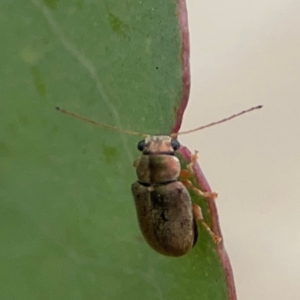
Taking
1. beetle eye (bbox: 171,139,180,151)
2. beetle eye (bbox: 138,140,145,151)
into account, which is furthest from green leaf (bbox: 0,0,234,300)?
beetle eye (bbox: 171,139,180,151)

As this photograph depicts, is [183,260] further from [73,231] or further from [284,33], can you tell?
[284,33]

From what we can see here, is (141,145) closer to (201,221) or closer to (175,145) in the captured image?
(175,145)

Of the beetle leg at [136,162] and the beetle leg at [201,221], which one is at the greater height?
the beetle leg at [136,162]

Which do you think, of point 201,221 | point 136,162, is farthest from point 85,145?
point 201,221

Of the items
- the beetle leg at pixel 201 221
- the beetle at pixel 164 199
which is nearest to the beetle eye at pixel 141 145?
the beetle at pixel 164 199

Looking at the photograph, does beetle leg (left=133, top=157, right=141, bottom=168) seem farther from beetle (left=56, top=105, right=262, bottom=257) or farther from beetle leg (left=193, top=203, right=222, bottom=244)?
beetle leg (left=193, top=203, right=222, bottom=244)

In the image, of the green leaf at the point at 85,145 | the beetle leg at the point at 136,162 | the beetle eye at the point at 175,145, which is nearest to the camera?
the green leaf at the point at 85,145

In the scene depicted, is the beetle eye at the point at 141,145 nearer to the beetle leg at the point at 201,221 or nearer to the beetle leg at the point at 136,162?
the beetle leg at the point at 136,162
